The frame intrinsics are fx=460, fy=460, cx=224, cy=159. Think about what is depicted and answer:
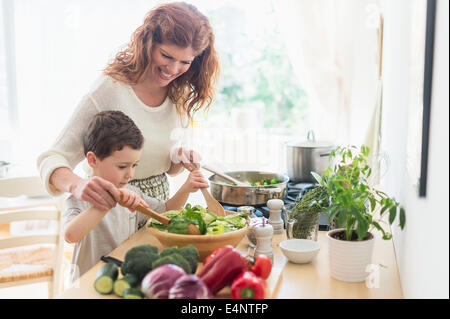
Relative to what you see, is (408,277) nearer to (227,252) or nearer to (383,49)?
(227,252)

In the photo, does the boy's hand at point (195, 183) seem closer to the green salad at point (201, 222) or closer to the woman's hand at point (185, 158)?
the woman's hand at point (185, 158)

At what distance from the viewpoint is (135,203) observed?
123cm

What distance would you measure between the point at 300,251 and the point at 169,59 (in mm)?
785

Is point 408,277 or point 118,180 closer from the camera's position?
point 408,277

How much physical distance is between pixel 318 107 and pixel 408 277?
2.24 meters

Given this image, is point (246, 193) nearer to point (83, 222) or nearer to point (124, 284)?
point (83, 222)

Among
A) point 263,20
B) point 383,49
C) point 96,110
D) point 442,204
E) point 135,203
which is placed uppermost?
point 263,20

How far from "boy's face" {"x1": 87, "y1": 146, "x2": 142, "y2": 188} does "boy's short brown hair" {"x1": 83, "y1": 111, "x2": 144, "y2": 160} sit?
0.5 inches

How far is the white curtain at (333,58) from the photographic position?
297 cm

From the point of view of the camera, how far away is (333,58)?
3068 millimetres

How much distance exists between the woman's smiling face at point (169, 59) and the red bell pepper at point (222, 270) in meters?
0.81

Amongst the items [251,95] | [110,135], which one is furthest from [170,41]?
[251,95]

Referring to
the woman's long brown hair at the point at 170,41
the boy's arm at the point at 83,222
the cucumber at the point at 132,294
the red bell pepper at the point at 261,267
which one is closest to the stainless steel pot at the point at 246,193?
the woman's long brown hair at the point at 170,41
